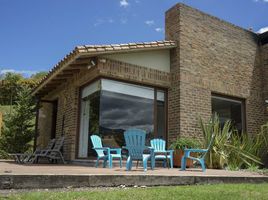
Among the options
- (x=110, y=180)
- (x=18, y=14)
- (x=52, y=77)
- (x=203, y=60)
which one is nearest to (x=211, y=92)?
(x=203, y=60)

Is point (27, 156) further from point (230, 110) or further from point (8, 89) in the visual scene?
point (8, 89)

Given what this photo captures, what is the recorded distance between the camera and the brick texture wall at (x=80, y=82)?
875 cm

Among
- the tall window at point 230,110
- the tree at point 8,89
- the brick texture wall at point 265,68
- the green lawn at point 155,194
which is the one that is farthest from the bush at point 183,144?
the tree at point 8,89

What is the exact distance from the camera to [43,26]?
14602mm

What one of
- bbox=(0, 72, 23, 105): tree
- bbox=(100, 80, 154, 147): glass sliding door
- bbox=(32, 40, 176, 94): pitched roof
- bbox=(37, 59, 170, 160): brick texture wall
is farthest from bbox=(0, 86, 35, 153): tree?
bbox=(0, 72, 23, 105): tree

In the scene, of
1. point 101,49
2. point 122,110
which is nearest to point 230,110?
point 122,110

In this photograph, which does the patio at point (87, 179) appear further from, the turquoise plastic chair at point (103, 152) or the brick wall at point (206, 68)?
the brick wall at point (206, 68)

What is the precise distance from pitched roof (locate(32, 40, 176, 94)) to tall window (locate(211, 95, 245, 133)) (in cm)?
257

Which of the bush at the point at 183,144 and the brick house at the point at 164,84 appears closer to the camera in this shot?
the bush at the point at 183,144

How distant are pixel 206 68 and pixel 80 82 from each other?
4.11 m

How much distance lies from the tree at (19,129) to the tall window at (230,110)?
25.9ft

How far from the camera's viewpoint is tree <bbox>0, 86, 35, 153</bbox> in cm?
1378

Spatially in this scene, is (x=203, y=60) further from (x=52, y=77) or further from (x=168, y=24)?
(x=52, y=77)

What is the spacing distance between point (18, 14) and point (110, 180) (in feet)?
32.0
